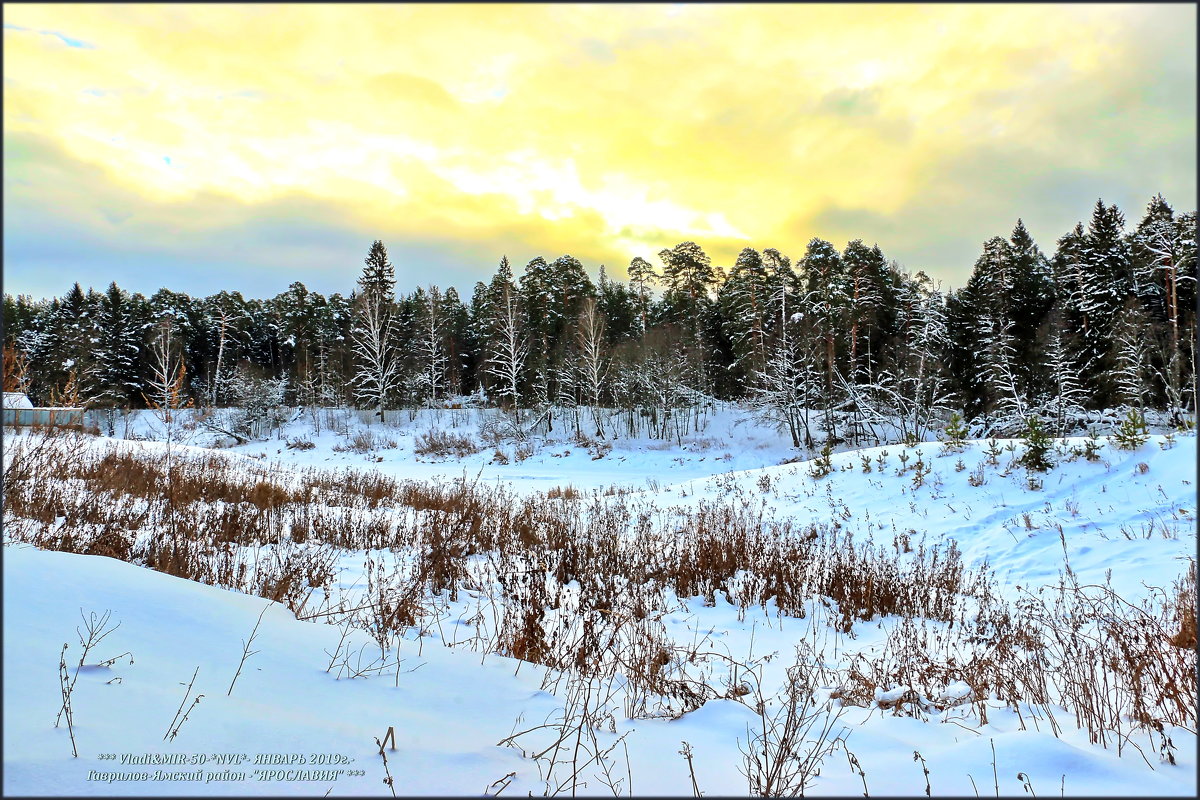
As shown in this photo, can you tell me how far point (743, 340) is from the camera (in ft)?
134

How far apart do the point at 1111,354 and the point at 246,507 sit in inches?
1534

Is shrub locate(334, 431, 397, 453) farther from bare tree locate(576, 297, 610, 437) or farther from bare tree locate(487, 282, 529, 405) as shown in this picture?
bare tree locate(576, 297, 610, 437)

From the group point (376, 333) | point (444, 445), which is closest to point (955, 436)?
point (444, 445)

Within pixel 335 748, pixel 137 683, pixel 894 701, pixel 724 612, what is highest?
pixel 137 683

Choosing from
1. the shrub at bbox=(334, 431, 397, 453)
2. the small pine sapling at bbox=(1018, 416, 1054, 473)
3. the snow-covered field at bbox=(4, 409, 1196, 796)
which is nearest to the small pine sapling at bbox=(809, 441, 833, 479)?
the small pine sapling at bbox=(1018, 416, 1054, 473)

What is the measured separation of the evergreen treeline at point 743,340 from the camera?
94.7 ft

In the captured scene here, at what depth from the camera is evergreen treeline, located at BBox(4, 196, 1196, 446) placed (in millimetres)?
28875

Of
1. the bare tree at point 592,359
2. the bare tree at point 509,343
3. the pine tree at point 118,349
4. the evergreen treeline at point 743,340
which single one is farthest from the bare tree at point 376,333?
the pine tree at point 118,349

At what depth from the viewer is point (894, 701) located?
3523mm

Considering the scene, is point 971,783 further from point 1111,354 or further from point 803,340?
point 1111,354

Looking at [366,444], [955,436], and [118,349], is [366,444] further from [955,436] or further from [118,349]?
[118,349]

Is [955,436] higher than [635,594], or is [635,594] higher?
[955,436]

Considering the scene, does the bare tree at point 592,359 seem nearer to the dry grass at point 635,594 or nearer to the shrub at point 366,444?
the shrub at point 366,444

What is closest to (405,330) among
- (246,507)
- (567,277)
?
(567,277)
